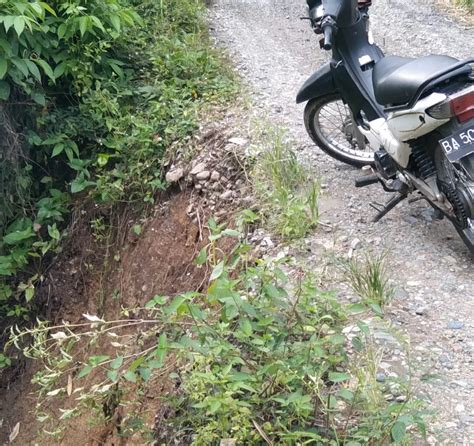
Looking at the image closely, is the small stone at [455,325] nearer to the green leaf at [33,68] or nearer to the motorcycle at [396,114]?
the motorcycle at [396,114]

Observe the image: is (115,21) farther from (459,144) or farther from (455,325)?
(455,325)

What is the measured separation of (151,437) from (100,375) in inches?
58.5

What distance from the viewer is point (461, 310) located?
3.19 meters

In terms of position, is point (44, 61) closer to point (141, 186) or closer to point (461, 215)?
point (141, 186)

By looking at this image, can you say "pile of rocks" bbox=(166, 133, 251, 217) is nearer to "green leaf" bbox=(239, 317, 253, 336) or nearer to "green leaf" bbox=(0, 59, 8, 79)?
"green leaf" bbox=(0, 59, 8, 79)

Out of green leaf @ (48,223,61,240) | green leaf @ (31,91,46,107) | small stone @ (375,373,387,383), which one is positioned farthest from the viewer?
green leaf @ (48,223,61,240)

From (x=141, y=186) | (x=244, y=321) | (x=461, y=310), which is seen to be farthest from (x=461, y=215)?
(x=141, y=186)

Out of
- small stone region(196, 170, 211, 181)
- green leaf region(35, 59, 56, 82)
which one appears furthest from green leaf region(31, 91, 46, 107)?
small stone region(196, 170, 211, 181)

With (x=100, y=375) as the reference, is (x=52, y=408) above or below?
below

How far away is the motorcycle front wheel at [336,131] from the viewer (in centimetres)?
432

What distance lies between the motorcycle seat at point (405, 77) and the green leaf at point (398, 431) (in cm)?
165

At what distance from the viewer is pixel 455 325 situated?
10.1 ft

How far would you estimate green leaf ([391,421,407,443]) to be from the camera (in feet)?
7.22

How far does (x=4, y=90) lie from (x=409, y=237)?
9.11 ft
